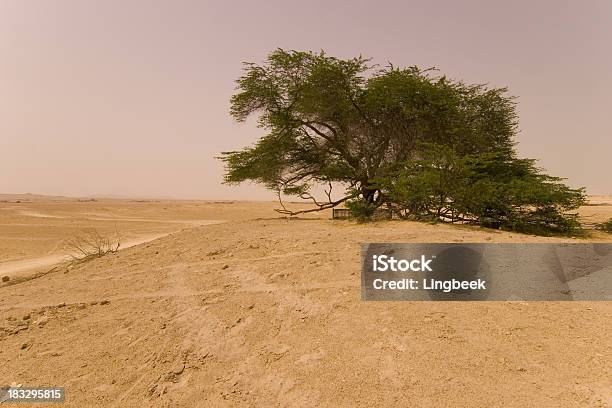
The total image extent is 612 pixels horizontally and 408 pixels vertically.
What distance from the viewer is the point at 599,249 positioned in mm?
5758

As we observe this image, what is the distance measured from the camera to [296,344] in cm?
360

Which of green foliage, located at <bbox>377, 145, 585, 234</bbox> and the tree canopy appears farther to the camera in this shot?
the tree canopy

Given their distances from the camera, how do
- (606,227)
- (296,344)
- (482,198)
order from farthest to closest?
(606,227) < (482,198) < (296,344)

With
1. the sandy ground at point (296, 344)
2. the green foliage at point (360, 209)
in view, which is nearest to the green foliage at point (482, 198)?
the green foliage at point (360, 209)

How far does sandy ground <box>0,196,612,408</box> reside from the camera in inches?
110

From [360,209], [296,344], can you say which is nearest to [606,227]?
[360,209]

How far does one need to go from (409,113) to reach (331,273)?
9797mm

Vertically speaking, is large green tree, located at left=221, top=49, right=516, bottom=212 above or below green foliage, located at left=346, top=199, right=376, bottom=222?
above

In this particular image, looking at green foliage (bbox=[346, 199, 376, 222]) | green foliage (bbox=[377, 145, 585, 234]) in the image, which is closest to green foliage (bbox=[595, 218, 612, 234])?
green foliage (bbox=[377, 145, 585, 234])

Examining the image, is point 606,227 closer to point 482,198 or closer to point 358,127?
point 482,198

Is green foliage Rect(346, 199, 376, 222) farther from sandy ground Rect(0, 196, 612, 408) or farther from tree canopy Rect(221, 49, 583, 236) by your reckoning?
sandy ground Rect(0, 196, 612, 408)

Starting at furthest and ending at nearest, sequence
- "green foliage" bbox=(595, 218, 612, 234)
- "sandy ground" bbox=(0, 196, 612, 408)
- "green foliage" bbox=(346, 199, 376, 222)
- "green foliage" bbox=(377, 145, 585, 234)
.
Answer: "green foliage" bbox=(346, 199, 376, 222), "green foliage" bbox=(595, 218, 612, 234), "green foliage" bbox=(377, 145, 585, 234), "sandy ground" bbox=(0, 196, 612, 408)

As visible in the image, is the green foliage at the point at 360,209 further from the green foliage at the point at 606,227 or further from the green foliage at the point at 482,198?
the green foliage at the point at 606,227

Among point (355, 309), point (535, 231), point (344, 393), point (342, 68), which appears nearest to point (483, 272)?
point (355, 309)
